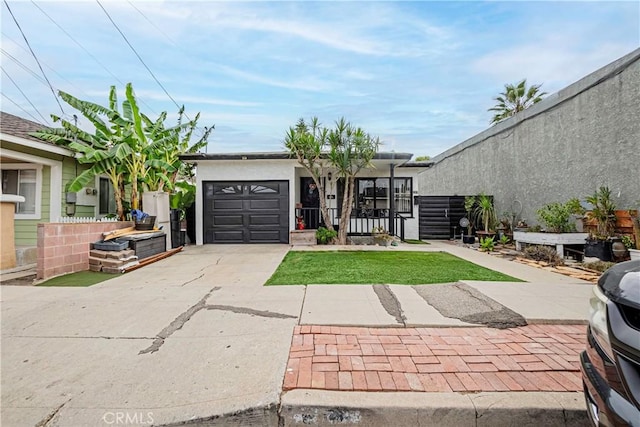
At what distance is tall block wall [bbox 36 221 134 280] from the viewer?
5930mm

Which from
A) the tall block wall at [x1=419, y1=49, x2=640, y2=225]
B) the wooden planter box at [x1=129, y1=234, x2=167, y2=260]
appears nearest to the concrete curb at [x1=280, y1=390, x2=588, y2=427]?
the wooden planter box at [x1=129, y1=234, x2=167, y2=260]

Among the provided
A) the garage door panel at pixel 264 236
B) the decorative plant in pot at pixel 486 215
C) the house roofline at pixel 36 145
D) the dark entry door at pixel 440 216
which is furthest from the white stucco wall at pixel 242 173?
the decorative plant in pot at pixel 486 215

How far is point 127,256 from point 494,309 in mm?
7157

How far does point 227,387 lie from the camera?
7.61ft

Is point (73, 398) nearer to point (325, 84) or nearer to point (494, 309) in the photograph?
point (494, 309)

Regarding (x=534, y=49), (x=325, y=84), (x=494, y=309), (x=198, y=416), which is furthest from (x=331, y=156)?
(x=198, y=416)

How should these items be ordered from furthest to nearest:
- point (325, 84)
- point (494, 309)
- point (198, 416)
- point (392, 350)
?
point (325, 84) → point (494, 309) → point (392, 350) → point (198, 416)

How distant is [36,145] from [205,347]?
778 cm

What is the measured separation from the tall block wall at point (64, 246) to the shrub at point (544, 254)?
1051 centimetres

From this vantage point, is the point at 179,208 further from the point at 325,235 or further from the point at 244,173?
the point at 325,235

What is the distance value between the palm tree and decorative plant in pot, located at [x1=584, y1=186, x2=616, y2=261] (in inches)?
486

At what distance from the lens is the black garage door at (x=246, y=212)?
36.8 ft

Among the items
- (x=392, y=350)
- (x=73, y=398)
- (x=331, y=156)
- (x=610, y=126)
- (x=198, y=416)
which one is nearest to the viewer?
(x=198, y=416)

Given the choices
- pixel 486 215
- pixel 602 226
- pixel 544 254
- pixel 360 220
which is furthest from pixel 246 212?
pixel 602 226
